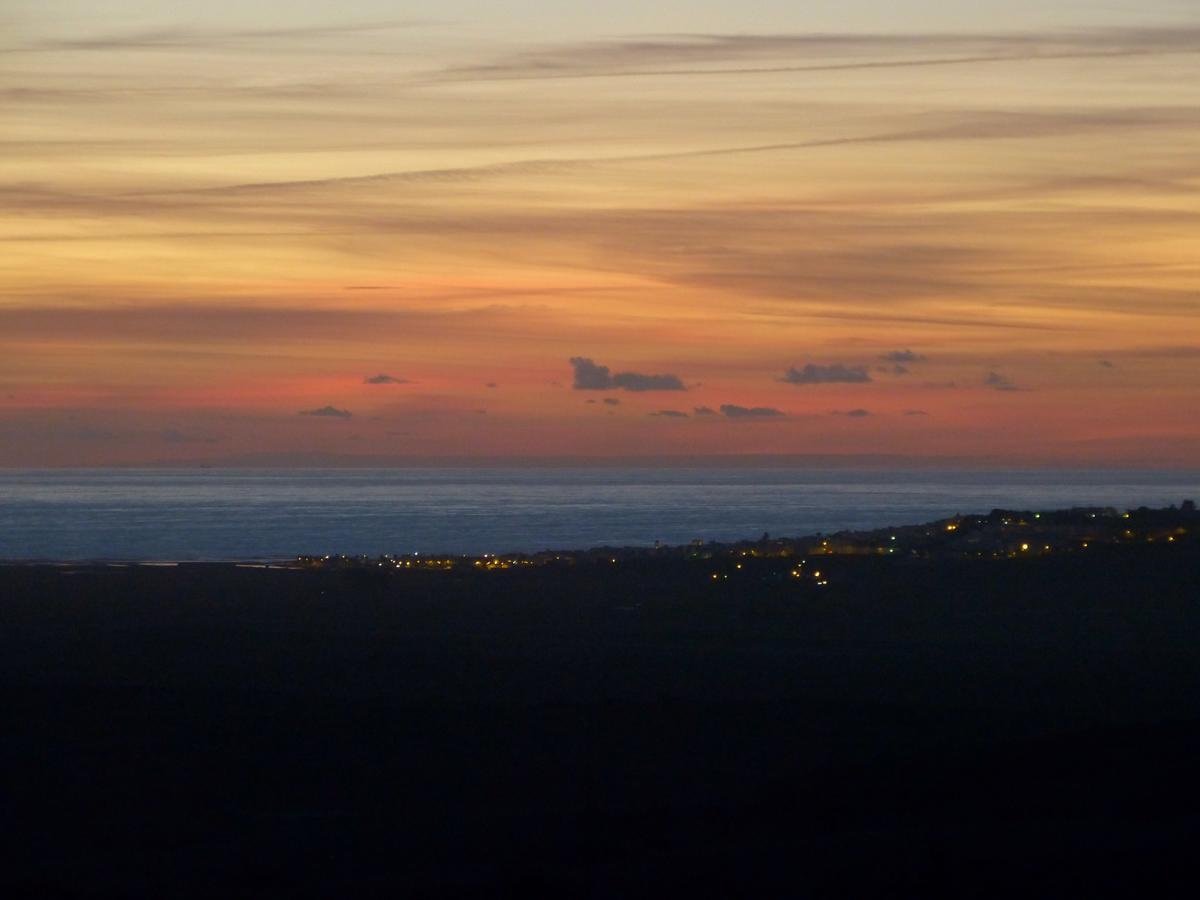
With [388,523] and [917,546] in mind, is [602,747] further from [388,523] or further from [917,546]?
[388,523]

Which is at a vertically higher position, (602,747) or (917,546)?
(917,546)

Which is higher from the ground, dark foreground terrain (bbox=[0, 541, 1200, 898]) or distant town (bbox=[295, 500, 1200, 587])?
distant town (bbox=[295, 500, 1200, 587])

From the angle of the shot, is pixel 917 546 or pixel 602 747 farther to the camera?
pixel 917 546

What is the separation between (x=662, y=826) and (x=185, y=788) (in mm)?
8762

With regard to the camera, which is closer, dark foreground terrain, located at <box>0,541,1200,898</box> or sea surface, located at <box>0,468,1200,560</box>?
dark foreground terrain, located at <box>0,541,1200,898</box>

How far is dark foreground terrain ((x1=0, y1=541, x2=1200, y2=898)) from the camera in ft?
60.2

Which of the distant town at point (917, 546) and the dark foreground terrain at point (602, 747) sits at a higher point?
the distant town at point (917, 546)

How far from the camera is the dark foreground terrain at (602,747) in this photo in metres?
18.4

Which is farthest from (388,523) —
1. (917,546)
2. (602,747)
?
(602,747)

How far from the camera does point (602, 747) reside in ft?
96.3

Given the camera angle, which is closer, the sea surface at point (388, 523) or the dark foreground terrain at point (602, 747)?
the dark foreground terrain at point (602, 747)

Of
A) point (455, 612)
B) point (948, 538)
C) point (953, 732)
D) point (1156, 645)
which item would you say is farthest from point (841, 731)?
point (948, 538)

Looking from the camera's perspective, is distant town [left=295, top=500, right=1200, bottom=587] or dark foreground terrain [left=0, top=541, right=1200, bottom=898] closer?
dark foreground terrain [left=0, top=541, right=1200, bottom=898]

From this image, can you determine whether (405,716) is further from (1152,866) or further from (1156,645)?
(1156,645)
